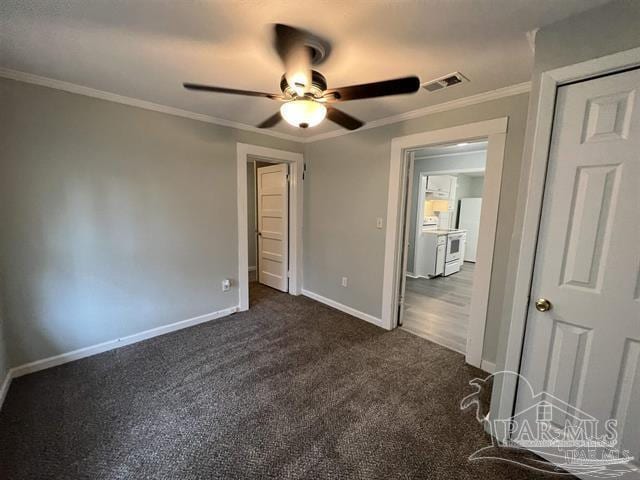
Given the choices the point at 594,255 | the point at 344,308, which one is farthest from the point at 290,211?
the point at 594,255

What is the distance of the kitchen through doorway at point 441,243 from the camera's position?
329 centimetres

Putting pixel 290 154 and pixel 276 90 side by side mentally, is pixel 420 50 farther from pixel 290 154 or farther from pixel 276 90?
pixel 290 154

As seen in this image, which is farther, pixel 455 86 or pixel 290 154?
pixel 290 154

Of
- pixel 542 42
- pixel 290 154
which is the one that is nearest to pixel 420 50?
pixel 542 42

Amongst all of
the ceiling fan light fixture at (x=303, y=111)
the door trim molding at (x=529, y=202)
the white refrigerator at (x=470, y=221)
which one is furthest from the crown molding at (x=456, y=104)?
the white refrigerator at (x=470, y=221)

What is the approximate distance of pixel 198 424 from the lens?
1.68 m

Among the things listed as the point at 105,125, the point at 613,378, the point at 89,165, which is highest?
the point at 105,125

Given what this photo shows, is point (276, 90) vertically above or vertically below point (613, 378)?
above

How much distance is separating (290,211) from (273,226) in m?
0.50

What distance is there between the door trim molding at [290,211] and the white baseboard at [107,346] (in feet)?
1.64

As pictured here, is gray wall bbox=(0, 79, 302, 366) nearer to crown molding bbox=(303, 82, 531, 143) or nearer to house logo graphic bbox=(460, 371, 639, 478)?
crown molding bbox=(303, 82, 531, 143)

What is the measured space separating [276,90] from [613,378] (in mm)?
2789

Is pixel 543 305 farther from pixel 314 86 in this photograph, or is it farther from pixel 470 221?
pixel 470 221

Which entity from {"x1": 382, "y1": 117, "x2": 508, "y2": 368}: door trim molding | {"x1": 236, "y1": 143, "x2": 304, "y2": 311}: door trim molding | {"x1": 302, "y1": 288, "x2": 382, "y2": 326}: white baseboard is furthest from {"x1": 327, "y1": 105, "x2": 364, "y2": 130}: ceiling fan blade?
{"x1": 302, "y1": 288, "x2": 382, "y2": 326}: white baseboard
